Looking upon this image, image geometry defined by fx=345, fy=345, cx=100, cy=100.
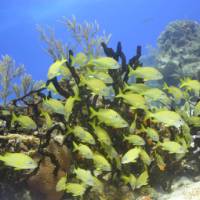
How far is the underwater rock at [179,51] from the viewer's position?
13.1 meters

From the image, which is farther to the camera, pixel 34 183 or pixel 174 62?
pixel 174 62

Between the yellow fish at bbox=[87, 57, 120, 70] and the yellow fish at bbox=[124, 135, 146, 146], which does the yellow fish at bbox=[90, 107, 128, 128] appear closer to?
the yellow fish at bbox=[124, 135, 146, 146]

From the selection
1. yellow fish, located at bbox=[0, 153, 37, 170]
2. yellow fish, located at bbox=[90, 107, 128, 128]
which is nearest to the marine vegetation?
yellow fish, located at bbox=[90, 107, 128, 128]

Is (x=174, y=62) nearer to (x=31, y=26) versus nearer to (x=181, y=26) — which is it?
(x=181, y=26)

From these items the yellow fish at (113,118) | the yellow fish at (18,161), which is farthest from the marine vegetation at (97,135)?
the yellow fish at (18,161)

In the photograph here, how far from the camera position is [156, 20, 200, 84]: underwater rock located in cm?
1313

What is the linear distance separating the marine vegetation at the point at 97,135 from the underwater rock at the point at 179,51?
317 inches

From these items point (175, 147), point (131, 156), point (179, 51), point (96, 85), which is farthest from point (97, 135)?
point (179, 51)

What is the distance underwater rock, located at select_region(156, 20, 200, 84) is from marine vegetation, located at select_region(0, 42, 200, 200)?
804cm

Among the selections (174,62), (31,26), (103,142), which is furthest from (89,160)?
(31,26)

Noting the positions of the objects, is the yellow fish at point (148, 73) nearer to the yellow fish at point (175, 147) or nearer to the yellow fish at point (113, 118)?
the yellow fish at point (113, 118)

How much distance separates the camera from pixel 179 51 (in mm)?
14438

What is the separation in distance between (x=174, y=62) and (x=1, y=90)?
22.6ft

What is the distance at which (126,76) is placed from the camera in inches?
193
